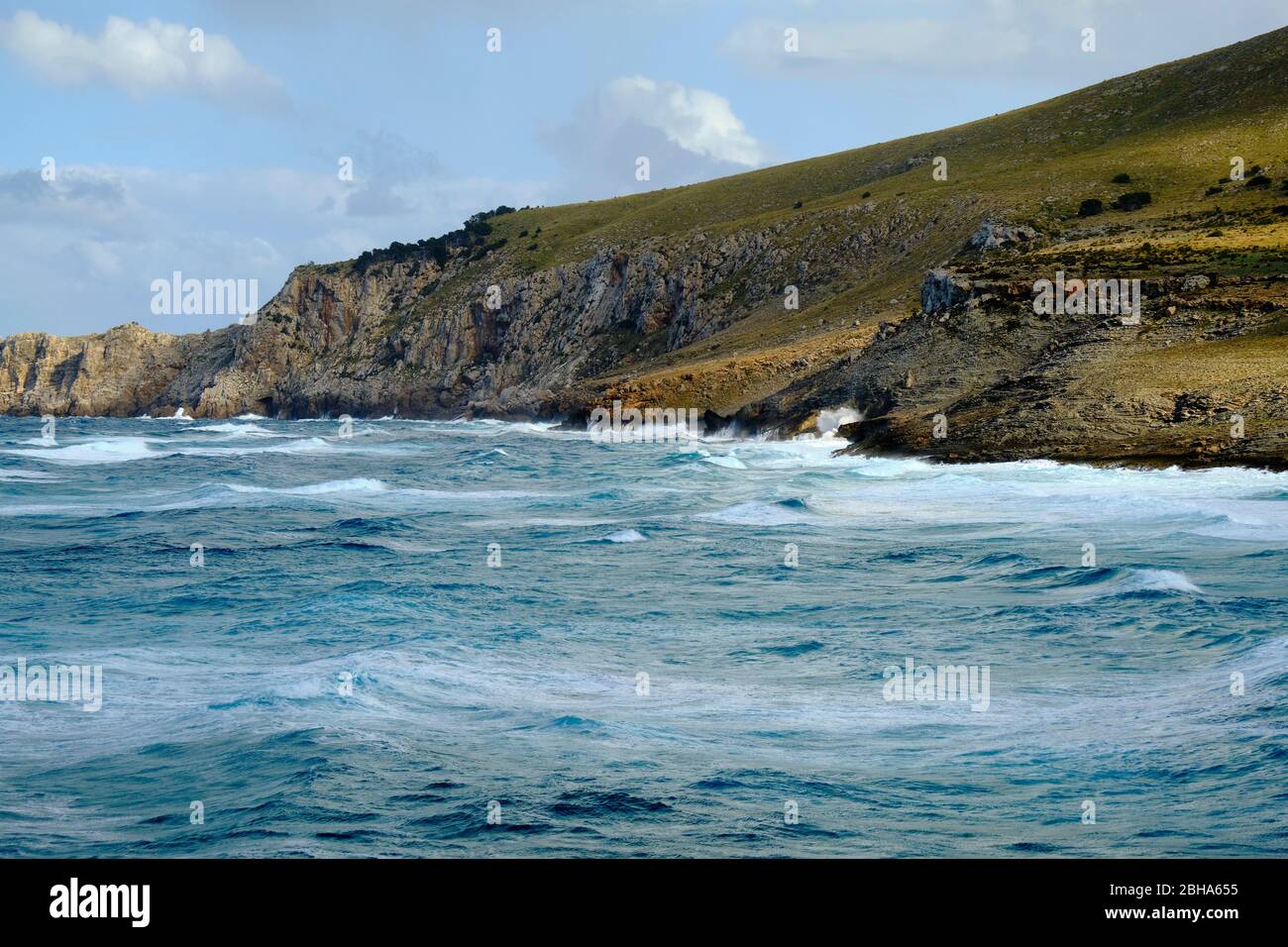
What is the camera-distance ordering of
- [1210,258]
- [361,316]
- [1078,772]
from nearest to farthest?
[1078,772], [1210,258], [361,316]

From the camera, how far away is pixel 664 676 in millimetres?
17828

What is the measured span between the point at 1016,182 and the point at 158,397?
101 m

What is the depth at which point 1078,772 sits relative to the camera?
519 inches

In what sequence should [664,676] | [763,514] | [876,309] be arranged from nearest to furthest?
[664,676], [763,514], [876,309]

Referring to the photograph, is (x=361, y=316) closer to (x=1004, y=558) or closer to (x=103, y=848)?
(x=1004, y=558)

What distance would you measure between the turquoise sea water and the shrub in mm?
57824

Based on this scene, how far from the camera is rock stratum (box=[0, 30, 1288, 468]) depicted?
165 ft

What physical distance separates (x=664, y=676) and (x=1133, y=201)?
272 ft

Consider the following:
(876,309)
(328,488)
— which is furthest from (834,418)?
(876,309)

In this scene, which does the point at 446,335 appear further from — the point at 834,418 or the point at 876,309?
the point at 834,418

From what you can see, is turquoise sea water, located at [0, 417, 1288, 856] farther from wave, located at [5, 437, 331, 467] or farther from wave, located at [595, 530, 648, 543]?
wave, located at [5, 437, 331, 467]

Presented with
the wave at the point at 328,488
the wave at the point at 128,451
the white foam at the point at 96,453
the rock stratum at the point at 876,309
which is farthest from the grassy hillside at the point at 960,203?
the wave at the point at 328,488
